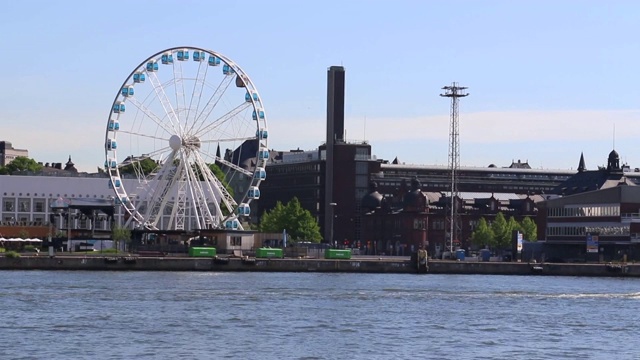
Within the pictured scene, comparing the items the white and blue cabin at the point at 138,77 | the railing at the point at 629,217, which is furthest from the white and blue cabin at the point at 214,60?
the railing at the point at 629,217

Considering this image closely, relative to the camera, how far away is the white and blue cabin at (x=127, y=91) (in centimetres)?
15175

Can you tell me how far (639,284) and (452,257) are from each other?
5647 centimetres

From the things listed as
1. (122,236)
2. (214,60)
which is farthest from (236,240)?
(214,60)

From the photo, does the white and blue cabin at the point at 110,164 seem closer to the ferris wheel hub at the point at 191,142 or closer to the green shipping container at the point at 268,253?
the ferris wheel hub at the point at 191,142

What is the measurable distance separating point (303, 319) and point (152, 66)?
2919 inches

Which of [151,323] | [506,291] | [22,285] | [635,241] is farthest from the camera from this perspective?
[635,241]

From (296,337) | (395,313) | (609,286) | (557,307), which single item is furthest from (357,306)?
(609,286)

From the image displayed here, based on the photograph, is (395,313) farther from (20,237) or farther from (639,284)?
(20,237)

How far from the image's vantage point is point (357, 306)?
92.3 meters

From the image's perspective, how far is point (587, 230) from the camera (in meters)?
182

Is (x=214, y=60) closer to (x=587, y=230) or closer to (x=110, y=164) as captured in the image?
(x=110, y=164)

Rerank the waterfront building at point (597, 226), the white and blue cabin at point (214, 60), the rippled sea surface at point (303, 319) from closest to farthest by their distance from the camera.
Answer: the rippled sea surface at point (303, 319) → the white and blue cabin at point (214, 60) → the waterfront building at point (597, 226)

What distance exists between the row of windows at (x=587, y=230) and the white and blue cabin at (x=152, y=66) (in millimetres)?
61693

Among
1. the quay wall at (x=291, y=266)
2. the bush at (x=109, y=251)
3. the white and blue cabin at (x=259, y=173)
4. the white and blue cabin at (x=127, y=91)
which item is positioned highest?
the white and blue cabin at (x=127, y=91)
